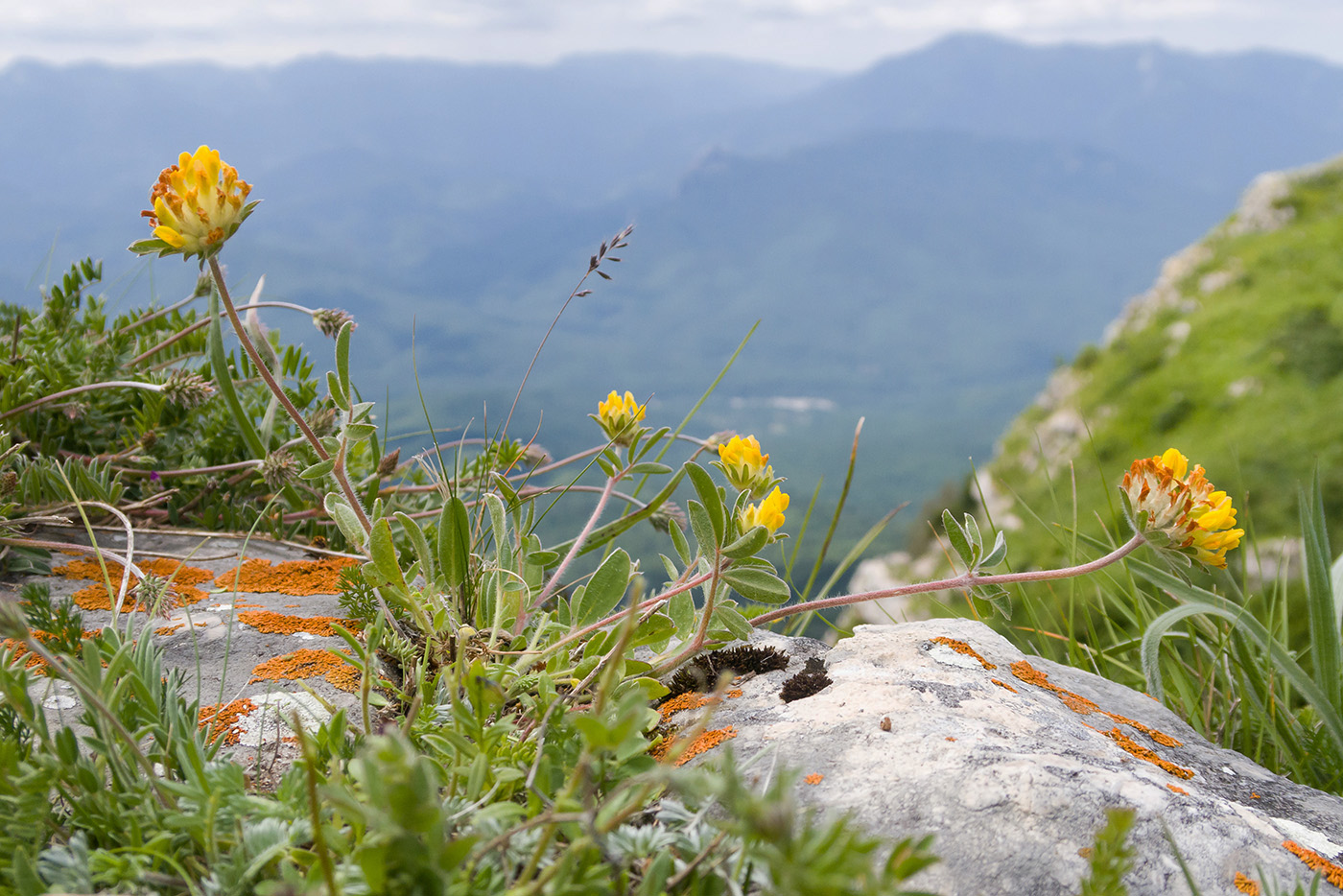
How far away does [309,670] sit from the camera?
211 centimetres

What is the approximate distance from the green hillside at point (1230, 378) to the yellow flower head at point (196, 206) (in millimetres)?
11502

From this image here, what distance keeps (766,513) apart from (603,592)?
1.43 ft

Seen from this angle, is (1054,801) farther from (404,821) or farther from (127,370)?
(127,370)

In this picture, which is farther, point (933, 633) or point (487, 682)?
point (933, 633)

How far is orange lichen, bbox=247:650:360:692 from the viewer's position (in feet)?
6.75

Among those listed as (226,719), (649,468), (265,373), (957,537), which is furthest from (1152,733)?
(265,373)

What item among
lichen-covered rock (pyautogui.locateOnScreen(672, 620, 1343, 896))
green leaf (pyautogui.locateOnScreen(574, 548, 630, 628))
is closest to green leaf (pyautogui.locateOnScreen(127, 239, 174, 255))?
green leaf (pyautogui.locateOnScreen(574, 548, 630, 628))

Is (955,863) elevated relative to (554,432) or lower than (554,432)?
elevated

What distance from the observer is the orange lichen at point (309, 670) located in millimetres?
2059

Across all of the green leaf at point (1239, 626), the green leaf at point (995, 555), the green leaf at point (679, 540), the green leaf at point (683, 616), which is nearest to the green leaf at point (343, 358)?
the green leaf at point (679, 540)

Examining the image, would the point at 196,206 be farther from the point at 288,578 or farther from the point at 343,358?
the point at 288,578

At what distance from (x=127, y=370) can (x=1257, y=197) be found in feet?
134

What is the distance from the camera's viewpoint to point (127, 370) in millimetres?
3223

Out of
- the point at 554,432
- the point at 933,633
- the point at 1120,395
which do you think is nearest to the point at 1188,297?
the point at 1120,395
